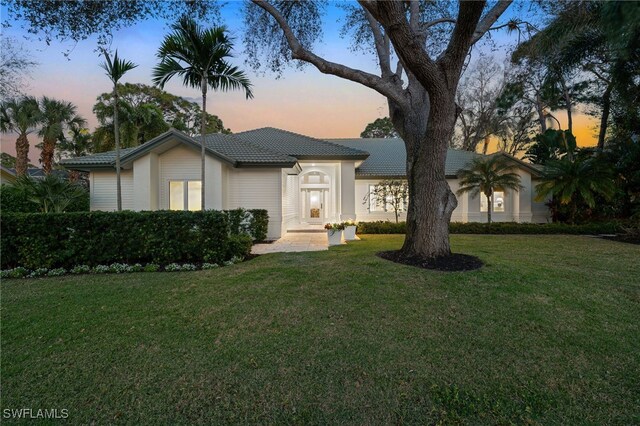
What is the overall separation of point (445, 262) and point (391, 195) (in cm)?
1094

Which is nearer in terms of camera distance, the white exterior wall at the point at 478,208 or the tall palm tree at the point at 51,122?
the white exterior wall at the point at 478,208

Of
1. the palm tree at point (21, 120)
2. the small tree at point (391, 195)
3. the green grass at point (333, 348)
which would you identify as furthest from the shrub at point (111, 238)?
the palm tree at point (21, 120)

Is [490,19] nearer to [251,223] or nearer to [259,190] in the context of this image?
[251,223]

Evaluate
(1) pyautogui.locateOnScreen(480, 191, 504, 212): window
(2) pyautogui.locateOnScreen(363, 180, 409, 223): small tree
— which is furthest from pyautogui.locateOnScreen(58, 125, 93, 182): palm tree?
(1) pyautogui.locateOnScreen(480, 191, 504, 212): window

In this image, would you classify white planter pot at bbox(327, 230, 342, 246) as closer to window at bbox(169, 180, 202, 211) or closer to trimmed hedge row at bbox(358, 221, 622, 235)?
trimmed hedge row at bbox(358, 221, 622, 235)

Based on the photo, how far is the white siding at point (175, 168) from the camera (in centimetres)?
1273

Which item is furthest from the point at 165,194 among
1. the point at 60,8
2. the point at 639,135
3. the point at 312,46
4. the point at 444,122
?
the point at 639,135

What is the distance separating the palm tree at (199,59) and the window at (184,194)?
168 inches

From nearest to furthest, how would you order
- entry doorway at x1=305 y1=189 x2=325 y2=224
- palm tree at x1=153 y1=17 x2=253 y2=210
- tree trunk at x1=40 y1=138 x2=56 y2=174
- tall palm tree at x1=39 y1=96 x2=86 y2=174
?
palm tree at x1=153 y1=17 x2=253 y2=210, entry doorway at x1=305 y1=189 x2=325 y2=224, tall palm tree at x1=39 y1=96 x2=86 y2=174, tree trunk at x1=40 y1=138 x2=56 y2=174

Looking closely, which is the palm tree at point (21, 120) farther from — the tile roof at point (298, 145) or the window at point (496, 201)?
the window at point (496, 201)

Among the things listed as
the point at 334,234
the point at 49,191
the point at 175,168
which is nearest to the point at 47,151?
the point at 175,168

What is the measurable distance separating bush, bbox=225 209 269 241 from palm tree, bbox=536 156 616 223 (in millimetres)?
14711

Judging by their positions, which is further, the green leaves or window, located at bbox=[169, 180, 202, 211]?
window, located at bbox=[169, 180, 202, 211]

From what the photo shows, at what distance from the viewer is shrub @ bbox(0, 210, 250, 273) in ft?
23.0
